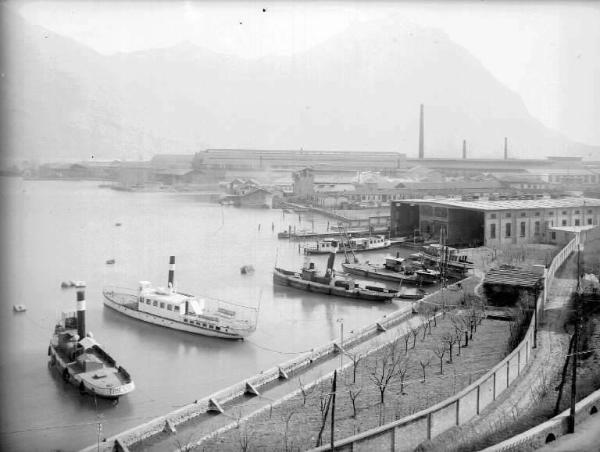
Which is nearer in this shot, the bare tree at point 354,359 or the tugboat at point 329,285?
the bare tree at point 354,359

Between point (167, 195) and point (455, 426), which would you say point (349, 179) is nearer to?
point (167, 195)

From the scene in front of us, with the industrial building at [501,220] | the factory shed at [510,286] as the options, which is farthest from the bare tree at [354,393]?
the industrial building at [501,220]

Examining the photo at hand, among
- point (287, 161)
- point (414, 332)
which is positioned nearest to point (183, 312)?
point (414, 332)

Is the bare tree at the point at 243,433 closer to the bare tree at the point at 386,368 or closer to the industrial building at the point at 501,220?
the bare tree at the point at 386,368

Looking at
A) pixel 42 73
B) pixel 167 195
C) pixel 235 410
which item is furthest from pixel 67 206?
pixel 235 410

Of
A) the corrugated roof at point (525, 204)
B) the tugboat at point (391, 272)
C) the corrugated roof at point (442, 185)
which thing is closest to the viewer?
the tugboat at point (391, 272)

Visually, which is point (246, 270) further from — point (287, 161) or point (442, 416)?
point (287, 161)

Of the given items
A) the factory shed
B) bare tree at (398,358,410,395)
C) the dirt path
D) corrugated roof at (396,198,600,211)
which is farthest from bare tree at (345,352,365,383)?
corrugated roof at (396,198,600,211)

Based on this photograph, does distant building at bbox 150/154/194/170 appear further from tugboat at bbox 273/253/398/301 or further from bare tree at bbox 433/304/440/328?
bare tree at bbox 433/304/440/328
